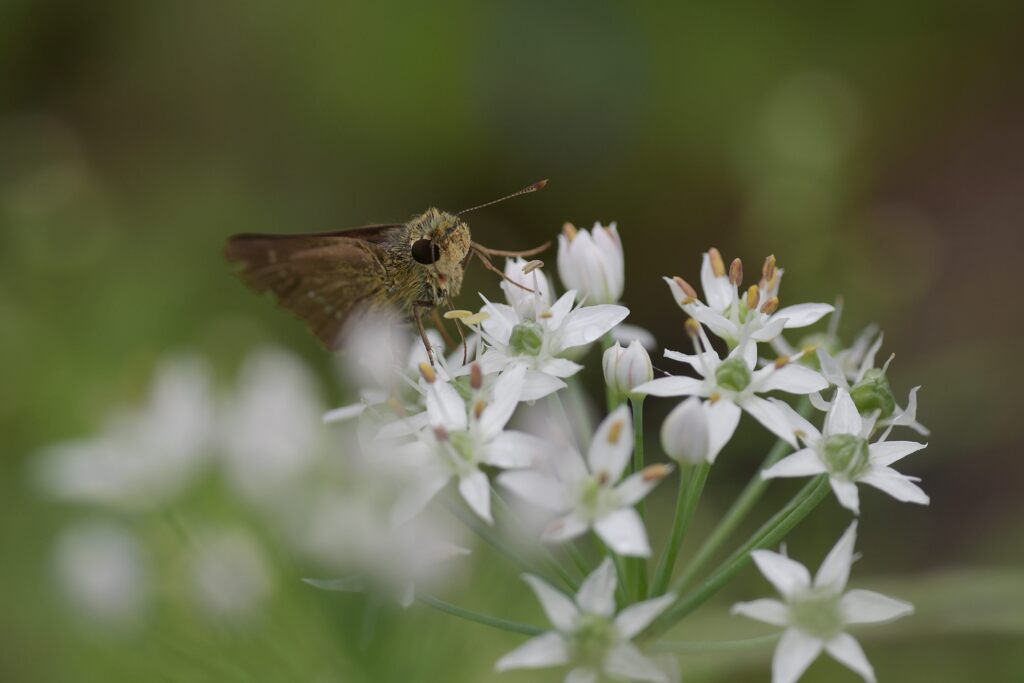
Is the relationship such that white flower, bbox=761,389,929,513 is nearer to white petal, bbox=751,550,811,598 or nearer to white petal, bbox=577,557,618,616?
white petal, bbox=751,550,811,598

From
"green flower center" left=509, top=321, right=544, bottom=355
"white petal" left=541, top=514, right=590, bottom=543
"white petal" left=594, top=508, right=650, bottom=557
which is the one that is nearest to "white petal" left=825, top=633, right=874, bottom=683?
"white petal" left=594, top=508, right=650, bottom=557

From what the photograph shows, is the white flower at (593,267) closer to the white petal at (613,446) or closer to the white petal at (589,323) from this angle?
the white petal at (589,323)

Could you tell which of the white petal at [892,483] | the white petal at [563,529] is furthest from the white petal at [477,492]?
the white petal at [892,483]

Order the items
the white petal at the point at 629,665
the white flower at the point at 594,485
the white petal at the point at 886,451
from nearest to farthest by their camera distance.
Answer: the white petal at the point at 629,665 → the white flower at the point at 594,485 → the white petal at the point at 886,451

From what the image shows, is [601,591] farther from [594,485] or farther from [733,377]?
[733,377]

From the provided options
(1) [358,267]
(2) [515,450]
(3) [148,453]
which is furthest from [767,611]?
(3) [148,453]
